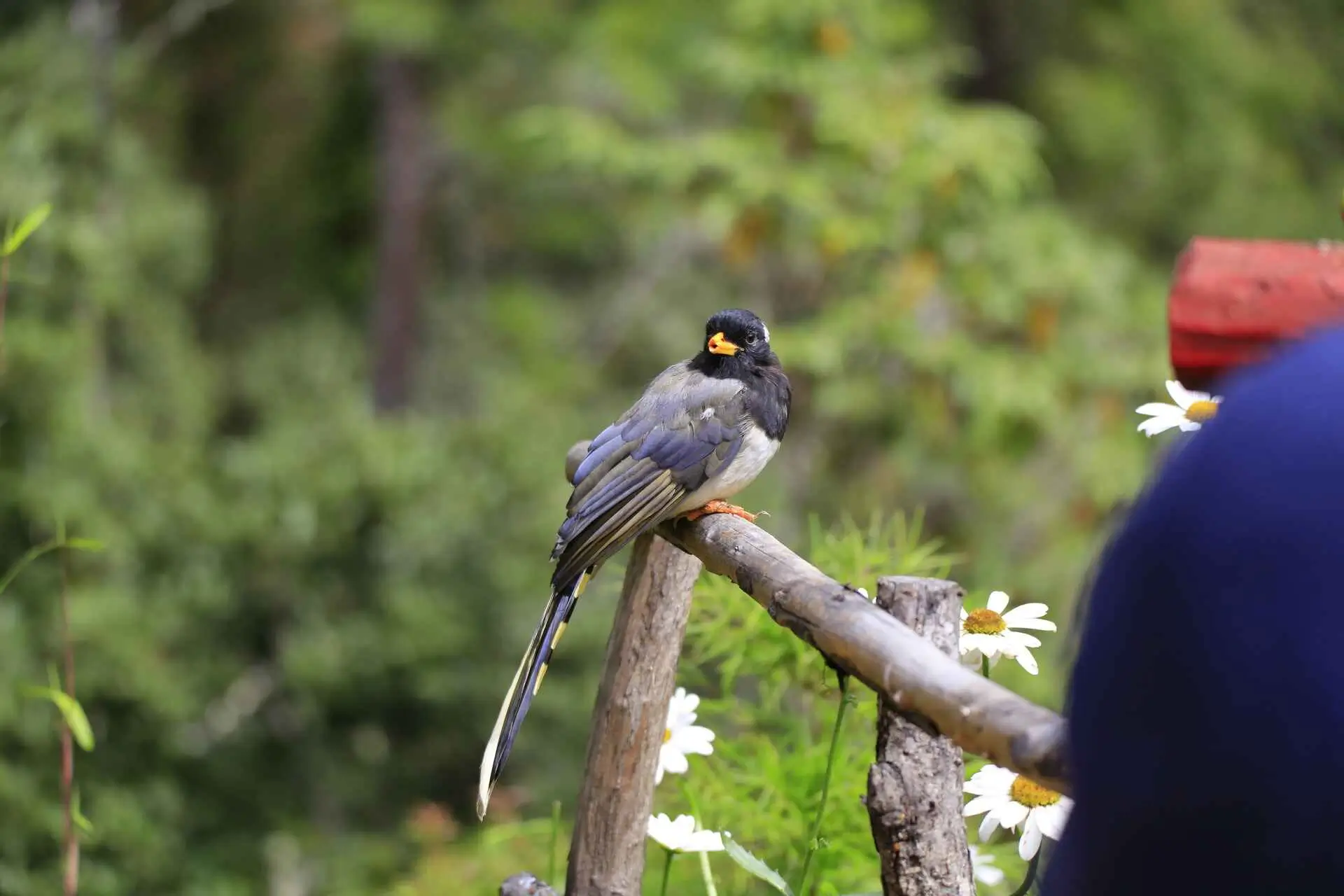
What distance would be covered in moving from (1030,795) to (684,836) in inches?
21.3

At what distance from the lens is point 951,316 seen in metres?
6.29

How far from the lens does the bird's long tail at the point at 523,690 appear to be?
1.98 m

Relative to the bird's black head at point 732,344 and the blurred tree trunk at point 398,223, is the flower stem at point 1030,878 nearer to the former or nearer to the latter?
the bird's black head at point 732,344

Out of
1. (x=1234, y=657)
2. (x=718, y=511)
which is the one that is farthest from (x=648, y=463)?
(x=1234, y=657)

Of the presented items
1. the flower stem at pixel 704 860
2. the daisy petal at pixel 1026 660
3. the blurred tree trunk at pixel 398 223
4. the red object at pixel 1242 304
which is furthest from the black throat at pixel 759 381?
the blurred tree trunk at pixel 398 223

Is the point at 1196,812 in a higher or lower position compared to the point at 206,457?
lower

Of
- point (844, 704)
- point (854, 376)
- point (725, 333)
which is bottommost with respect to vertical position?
point (844, 704)

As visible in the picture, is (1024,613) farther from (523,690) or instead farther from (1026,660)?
(523,690)

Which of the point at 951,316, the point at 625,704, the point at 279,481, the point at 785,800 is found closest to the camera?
the point at 625,704

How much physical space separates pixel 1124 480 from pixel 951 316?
1.06 meters

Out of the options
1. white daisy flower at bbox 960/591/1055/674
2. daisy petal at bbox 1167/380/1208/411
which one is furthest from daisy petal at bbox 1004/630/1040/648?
daisy petal at bbox 1167/380/1208/411

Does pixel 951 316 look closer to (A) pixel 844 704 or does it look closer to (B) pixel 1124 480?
(B) pixel 1124 480

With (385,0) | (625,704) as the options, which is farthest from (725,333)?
(385,0)

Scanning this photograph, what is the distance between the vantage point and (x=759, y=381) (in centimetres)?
268
